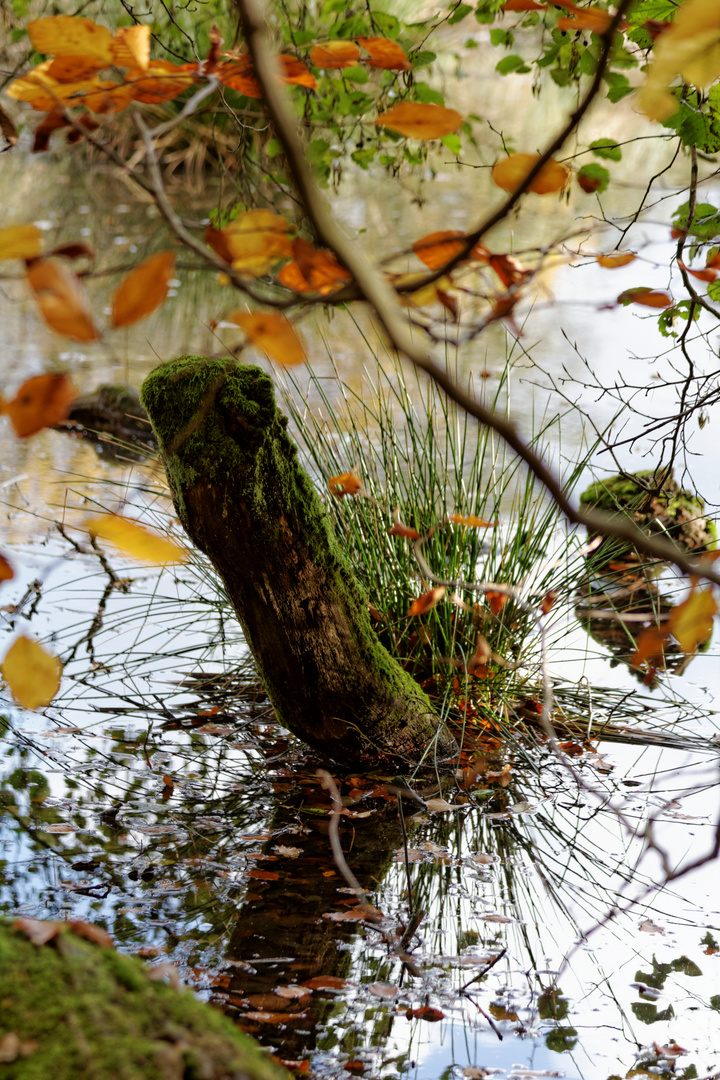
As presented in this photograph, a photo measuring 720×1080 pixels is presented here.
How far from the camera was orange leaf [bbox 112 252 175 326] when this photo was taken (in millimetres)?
628

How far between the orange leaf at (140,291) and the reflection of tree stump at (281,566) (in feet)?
3.01

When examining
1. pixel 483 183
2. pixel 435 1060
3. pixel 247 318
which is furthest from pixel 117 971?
pixel 483 183

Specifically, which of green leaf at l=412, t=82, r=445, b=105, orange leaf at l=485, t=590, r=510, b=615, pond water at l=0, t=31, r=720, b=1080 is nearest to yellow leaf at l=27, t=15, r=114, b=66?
pond water at l=0, t=31, r=720, b=1080

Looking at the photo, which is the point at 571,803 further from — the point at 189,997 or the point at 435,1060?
the point at 189,997

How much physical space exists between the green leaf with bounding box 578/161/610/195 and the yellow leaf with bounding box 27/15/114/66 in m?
0.68

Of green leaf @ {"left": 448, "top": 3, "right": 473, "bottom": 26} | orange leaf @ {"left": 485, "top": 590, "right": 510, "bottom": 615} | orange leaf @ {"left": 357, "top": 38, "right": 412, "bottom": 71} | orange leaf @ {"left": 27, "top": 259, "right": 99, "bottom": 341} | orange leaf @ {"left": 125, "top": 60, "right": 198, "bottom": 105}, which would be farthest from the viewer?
orange leaf @ {"left": 485, "top": 590, "right": 510, "bottom": 615}

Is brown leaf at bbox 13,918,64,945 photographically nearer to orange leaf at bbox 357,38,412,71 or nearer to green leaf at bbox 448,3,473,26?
orange leaf at bbox 357,38,412,71

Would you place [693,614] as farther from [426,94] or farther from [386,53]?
[426,94]

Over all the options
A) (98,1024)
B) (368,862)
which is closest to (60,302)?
(98,1024)

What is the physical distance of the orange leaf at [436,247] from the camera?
33.1 inches

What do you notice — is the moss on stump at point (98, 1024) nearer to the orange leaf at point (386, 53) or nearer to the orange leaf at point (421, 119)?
the orange leaf at point (421, 119)

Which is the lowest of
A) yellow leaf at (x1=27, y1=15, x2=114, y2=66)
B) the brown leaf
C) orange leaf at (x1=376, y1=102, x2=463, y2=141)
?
the brown leaf

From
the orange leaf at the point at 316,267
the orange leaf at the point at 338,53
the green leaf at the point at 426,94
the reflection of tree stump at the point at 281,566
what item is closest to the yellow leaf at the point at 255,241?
the orange leaf at the point at 316,267

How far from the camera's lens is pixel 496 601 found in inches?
82.9
